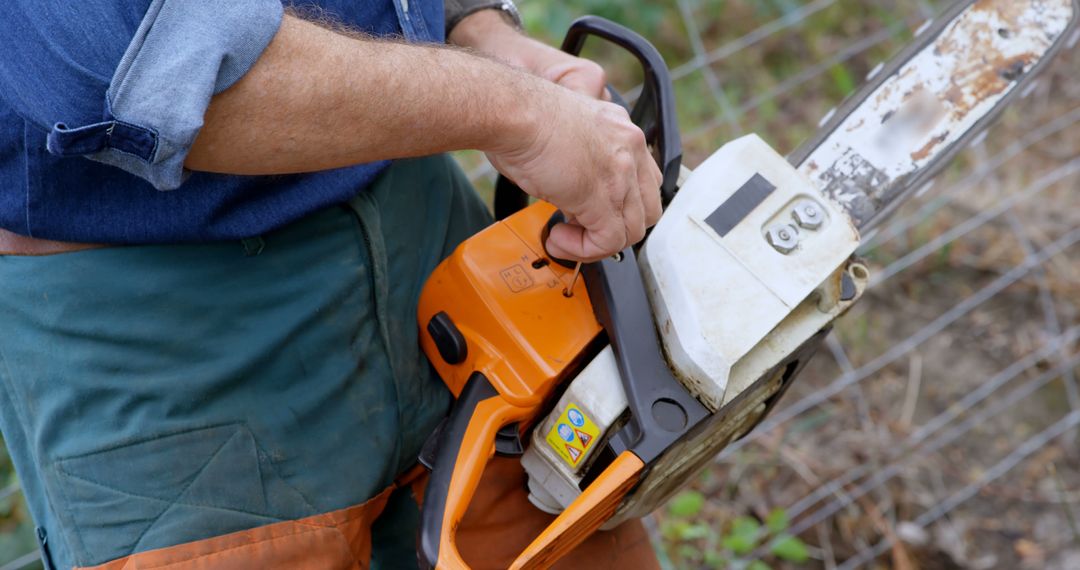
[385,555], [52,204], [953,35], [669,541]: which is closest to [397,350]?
[385,555]

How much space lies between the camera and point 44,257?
40.8 inches

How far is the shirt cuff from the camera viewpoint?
0.78 metres

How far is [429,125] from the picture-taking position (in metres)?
0.92

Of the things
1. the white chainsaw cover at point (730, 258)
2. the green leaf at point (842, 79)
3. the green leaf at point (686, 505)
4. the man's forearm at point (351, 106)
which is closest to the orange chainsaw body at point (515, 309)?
the white chainsaw cover at point (730, 258)

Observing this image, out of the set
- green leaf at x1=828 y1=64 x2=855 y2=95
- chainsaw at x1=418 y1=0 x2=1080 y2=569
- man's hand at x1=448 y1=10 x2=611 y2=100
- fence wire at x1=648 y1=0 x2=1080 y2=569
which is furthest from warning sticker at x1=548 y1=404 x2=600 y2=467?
green leaf at x1=828 y1=64 x2=855 y2=95

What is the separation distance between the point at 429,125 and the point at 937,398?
1.96 meters

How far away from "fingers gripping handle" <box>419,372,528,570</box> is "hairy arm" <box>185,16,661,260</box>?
202mm

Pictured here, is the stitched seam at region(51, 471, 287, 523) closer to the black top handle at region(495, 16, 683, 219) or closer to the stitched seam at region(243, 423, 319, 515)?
the stitched seam at region(243, 423, 319, 515)

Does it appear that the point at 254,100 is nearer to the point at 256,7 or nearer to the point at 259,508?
the point at 256,7

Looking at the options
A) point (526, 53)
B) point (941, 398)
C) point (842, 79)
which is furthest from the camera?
point (842, 79)

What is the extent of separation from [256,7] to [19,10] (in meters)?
0.19

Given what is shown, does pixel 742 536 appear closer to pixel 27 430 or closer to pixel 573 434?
pixel 573 434

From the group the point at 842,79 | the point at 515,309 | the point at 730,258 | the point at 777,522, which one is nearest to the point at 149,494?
the point at 515,309

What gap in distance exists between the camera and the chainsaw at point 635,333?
1074 mm
